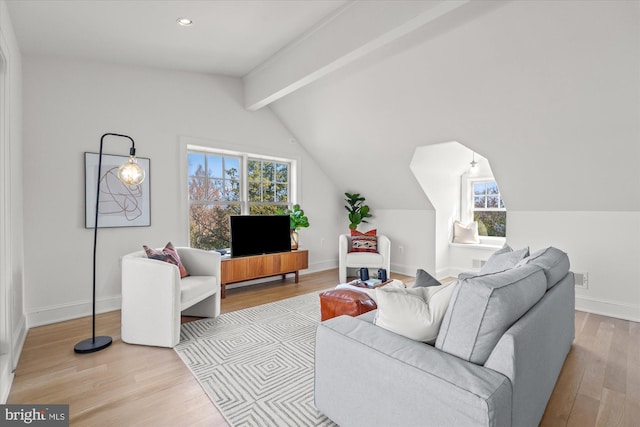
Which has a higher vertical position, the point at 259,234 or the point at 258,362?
the point at 259,234

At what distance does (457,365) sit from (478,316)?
0.22m

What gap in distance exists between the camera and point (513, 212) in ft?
14.2

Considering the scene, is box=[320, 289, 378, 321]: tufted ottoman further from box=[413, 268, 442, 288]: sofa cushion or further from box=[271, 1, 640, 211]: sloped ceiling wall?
box=[271, 1, 640, 211]: sloped ceiling wall

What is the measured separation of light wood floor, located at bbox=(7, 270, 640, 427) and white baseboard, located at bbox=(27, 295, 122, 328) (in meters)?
0.13

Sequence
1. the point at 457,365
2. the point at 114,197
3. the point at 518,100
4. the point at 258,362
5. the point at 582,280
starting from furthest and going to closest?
the point at 582,280
the point at 114,197
the point at 518,100
the point at 258,362
the point at 457,365

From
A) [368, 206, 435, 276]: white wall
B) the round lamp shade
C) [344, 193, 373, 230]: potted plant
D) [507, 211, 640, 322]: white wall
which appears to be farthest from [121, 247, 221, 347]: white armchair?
[507, 211, 640, 322]: white wall

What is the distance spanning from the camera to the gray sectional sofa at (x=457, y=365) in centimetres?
120

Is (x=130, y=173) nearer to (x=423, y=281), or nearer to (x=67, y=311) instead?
(x=67, y=311)

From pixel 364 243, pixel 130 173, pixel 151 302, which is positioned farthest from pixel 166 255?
pixel 364 243

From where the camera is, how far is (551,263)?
6.88ft

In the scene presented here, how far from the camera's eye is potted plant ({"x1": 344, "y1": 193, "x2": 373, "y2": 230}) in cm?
584

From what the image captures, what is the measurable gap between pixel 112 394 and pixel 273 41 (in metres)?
3.33

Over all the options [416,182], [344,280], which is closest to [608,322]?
[416,182]

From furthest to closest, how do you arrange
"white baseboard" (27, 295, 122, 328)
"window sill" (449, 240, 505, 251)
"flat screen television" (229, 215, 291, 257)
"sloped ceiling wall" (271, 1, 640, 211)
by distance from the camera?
1. "window sill" (449, 240, 505, 251)
2. "flat screen television" (229, 215, 291, 257)
3. "white baseboard" (27, 295, 122, 328)
4. "sloped ceiling wall" (271, 1, 640, 211)
